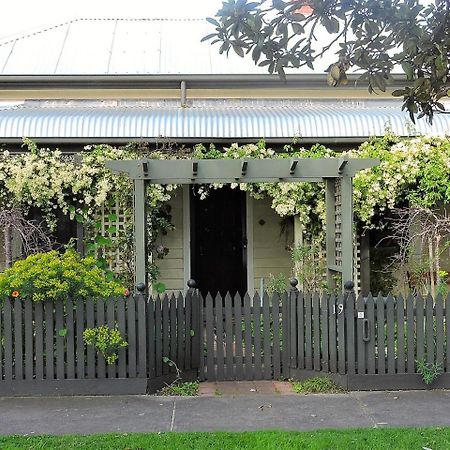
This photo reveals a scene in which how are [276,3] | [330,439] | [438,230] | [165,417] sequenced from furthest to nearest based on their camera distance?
[438,230] → [165,417] → [330,439] → [276,3]

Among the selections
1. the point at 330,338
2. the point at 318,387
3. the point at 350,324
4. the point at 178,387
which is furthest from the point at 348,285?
the point at 178,387

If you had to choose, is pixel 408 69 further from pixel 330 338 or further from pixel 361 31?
pixel 330 338

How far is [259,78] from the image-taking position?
12211 mm

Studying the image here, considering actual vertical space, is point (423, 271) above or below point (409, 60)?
below

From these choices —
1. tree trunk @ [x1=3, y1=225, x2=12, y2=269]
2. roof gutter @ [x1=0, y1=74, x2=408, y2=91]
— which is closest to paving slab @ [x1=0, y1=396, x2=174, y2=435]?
tree trunk @ [x1=3, y1=225, x2=12, y2=269]

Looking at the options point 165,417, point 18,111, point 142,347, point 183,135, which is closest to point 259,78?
point 183,135

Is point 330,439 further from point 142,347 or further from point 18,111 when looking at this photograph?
point 18,111

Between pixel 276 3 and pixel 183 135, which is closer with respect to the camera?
pixel 276 3

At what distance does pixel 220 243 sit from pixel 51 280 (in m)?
5.73

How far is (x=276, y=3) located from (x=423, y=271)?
6.63 meters

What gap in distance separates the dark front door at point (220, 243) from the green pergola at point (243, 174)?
172 inches

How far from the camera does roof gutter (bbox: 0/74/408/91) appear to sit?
39.4 feet

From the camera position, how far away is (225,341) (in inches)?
287

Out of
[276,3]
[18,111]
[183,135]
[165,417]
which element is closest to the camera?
[276,3]
